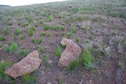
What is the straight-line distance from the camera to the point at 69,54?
5.70 meters

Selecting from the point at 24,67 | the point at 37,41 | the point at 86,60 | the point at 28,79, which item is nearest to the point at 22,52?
the point at 37,41

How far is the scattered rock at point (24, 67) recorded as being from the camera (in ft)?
16.2

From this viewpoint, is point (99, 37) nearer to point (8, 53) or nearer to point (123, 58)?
point (123, 58)

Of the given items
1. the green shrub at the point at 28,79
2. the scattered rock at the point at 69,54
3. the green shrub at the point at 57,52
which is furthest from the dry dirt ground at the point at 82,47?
the scattered rock at the point at 69,54

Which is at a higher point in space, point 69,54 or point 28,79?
point 69,54

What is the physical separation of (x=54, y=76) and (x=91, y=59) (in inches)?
57.0

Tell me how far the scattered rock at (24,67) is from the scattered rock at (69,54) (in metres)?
0.84

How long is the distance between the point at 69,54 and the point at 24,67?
65.3 inches

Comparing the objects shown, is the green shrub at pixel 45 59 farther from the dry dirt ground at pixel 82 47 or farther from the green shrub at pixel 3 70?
the green shrub at pixel 3 70

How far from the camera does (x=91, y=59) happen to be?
5.50 metres

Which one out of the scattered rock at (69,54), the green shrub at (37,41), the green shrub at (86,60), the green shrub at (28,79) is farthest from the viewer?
the green shrub at (37,41)

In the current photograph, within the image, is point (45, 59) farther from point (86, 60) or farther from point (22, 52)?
point (86, 60)

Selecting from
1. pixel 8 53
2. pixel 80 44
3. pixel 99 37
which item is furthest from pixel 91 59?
pixel 8 53

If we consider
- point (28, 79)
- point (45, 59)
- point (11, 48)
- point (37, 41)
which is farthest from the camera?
point (37, 41)
